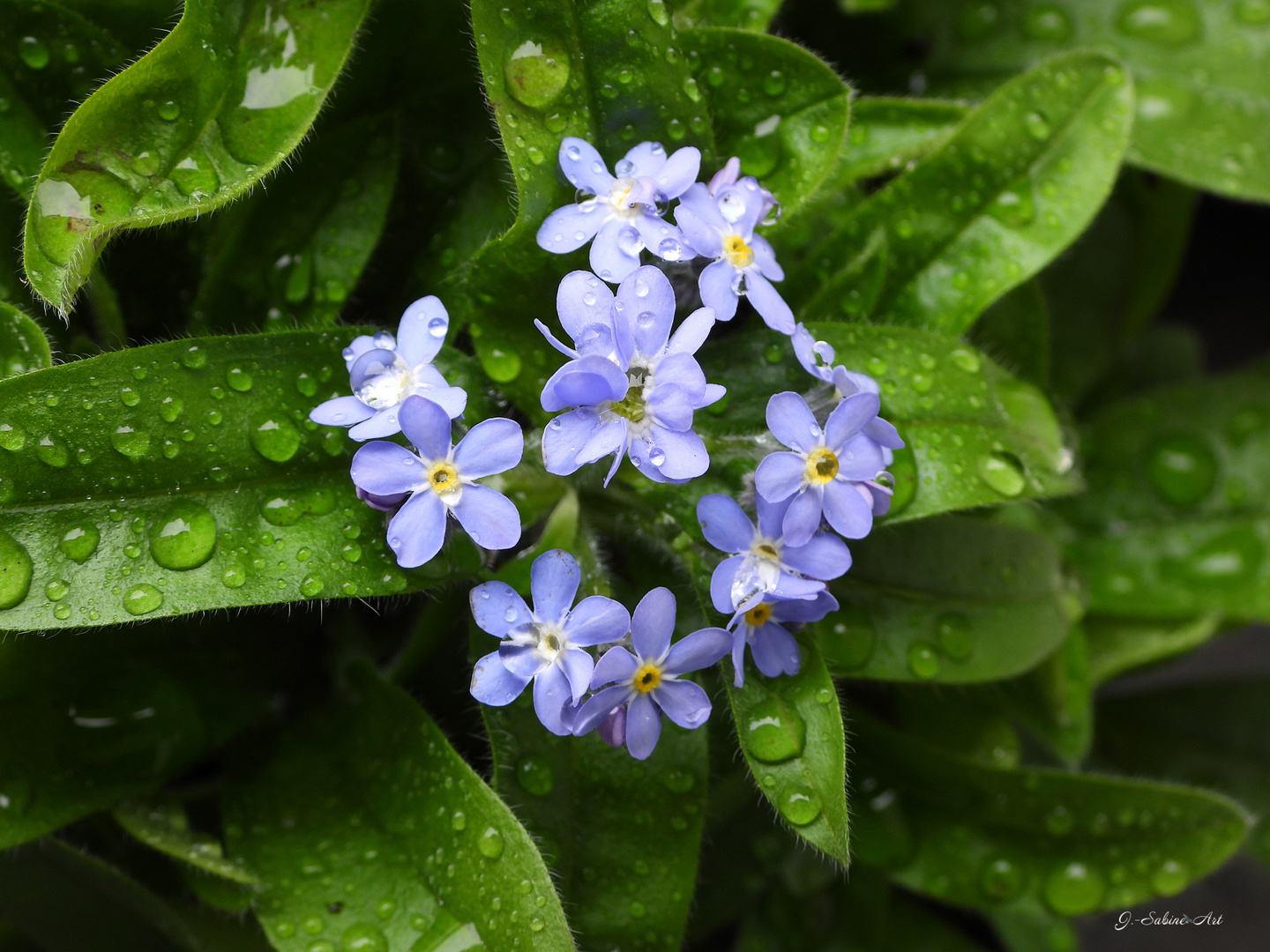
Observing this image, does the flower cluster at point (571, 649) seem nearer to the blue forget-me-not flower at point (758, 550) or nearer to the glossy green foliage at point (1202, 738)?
the blue forget-me-not flower at point (758, 550)

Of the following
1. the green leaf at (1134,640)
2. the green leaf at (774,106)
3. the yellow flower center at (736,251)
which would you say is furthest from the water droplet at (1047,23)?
the yellow flower center at (736,251)

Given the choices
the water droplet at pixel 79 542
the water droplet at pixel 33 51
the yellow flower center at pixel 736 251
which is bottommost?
the water droplet at pixel 79 542

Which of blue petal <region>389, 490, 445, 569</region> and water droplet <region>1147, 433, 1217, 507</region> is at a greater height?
blue petal <region>389, 490, 445, 569</region>

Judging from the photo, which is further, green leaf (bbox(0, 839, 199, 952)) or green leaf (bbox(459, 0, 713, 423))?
green leaf (bbox(0, 839, 199, 952))

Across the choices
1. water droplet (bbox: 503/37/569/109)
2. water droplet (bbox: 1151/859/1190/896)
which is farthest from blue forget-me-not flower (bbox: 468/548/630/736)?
water droplet (bbox: 1151/859/1190/896)

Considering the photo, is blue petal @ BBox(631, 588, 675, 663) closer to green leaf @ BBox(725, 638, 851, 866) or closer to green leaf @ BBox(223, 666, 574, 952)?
green leaf @ BBox(725, 638, 851, 866)

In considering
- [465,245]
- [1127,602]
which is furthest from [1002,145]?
[1127,602]

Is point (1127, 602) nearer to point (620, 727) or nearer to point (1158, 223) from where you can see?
point (1158, 223)

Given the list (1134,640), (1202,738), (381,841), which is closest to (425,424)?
(381,841)
